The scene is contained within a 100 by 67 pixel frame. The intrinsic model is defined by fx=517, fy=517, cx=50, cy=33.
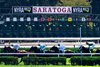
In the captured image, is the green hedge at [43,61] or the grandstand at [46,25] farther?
the grandstand at [46,25]

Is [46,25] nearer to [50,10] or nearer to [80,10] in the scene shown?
[50,10]

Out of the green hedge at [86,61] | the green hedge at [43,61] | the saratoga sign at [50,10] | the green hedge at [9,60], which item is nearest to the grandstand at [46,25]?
the saratoga sign at [50,10]

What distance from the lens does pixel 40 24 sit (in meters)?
56.2


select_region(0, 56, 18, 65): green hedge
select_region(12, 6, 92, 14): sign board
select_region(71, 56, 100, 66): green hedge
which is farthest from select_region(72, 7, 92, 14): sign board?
select_region(0, 56, 18, 65): green hedge

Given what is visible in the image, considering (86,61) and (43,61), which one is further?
(43,61)

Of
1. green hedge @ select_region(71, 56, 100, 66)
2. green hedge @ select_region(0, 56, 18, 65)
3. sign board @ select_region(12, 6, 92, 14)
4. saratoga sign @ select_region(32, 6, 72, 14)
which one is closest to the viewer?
green hedge @ select_region(71, 56, 100, 66)

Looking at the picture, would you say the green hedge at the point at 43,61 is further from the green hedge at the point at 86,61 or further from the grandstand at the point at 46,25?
the grandstand at the point at 46,25

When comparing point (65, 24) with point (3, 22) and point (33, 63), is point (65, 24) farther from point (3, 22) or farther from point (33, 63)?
point (33, 63)

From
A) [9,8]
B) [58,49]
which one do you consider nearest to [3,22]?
[9,8]

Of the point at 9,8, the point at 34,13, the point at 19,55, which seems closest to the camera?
the point at 19,55

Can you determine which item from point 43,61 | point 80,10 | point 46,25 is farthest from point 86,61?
point 46,25

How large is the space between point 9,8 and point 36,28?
6467 millimetres

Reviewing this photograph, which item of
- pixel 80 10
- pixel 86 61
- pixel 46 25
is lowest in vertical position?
pixel 86 61

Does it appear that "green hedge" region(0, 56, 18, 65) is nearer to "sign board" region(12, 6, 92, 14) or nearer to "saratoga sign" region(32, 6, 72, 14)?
"sign board" region(12, 6, 92, 14)
